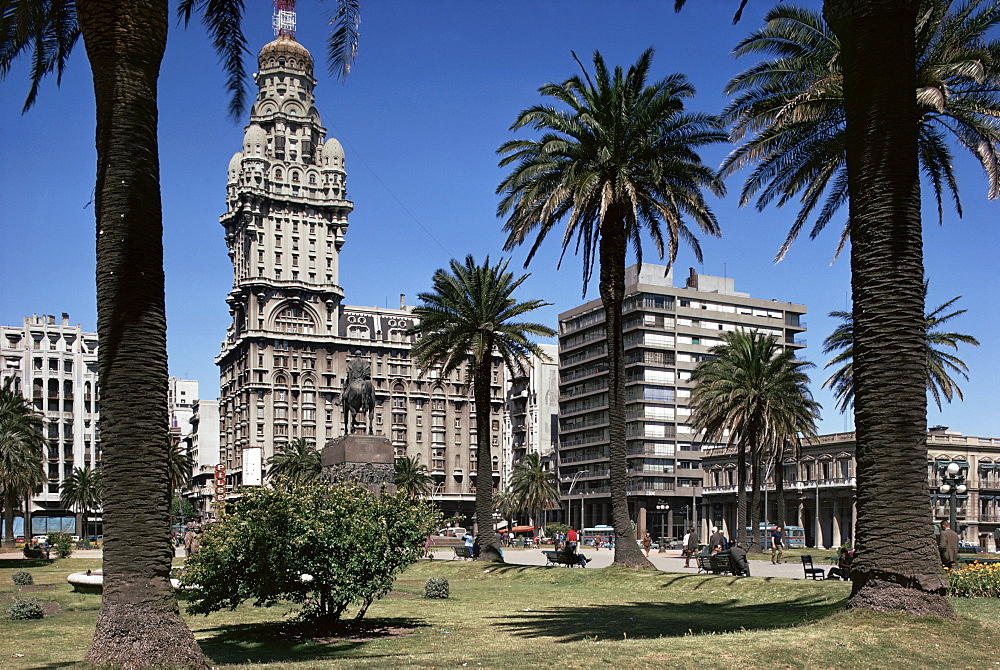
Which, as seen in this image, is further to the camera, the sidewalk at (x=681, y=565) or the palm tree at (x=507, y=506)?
the palm tree at (x=507, y=506)

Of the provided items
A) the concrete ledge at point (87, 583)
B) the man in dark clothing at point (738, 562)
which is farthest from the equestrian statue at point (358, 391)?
the man in dark clothing at point (738, 562)

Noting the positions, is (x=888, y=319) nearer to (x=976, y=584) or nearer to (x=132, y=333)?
(x=976, y=584)

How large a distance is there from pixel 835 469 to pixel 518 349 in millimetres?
53762

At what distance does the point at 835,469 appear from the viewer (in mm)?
89250

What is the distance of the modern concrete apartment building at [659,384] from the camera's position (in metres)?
120

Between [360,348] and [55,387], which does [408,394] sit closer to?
[360,348]

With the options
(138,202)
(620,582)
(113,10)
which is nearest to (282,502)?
(138,202)

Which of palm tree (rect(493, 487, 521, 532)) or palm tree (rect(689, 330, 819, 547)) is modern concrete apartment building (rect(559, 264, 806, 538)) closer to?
palm tree (rect(493, 487, 521, 532))

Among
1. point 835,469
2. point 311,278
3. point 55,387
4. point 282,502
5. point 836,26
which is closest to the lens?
point 836,26

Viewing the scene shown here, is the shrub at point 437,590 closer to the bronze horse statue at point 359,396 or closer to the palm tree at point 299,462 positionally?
the bronze horse statue at point 359,396

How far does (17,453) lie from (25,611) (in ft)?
114

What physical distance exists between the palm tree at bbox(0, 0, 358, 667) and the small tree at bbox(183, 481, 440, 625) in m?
4.39

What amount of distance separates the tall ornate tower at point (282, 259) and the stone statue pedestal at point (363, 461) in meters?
95.3

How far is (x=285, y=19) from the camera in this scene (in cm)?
14938
